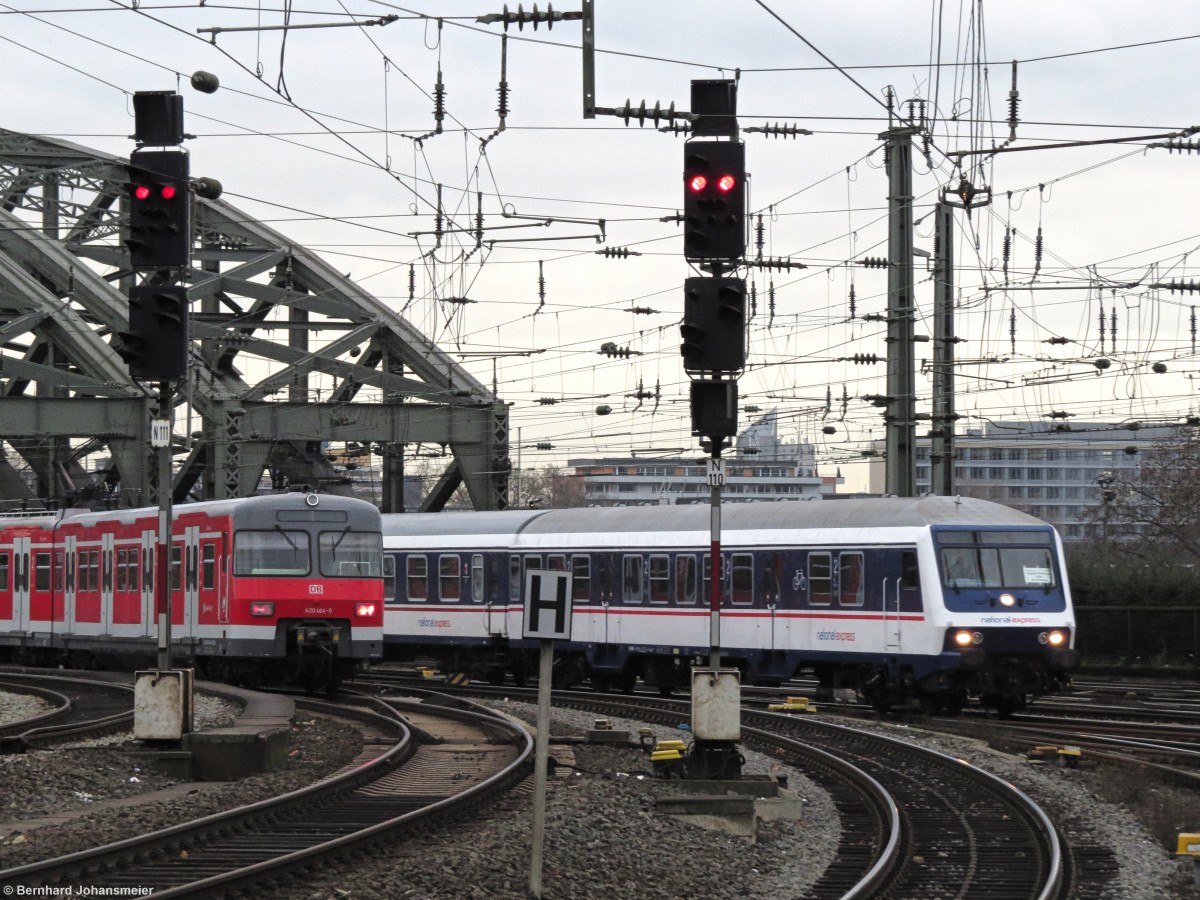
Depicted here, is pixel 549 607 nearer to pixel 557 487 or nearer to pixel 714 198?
pixel 714 198

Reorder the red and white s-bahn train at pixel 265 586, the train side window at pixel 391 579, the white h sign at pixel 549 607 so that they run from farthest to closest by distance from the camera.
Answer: the train side window at pixel 391 579
the red and white s-bahn train at pixel 265 586
the white h sign at pixel 549 607

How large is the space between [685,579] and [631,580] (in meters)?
1.50

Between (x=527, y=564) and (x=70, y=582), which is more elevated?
(x=527, y=564)

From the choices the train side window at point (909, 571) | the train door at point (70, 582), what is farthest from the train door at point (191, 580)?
the train side window at point (909, 571)

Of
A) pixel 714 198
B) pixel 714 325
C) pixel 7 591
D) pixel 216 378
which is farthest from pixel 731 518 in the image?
pixel 216 378

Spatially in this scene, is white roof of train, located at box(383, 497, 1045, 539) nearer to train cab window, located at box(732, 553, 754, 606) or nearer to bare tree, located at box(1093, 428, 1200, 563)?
train cab window, located at box(732, 553, 754, 606)

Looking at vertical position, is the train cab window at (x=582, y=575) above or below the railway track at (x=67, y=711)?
above

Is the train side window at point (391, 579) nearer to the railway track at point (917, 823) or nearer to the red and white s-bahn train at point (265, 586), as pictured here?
the red and white s-bahn train at point (265, 586)

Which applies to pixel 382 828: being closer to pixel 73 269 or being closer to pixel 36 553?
pixel 36 553

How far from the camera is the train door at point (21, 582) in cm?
3578

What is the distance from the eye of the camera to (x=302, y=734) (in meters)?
21.0

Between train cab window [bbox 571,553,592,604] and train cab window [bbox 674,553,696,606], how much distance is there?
8.18 ft

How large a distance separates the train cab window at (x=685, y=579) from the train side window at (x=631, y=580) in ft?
3.33

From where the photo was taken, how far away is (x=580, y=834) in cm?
1359
